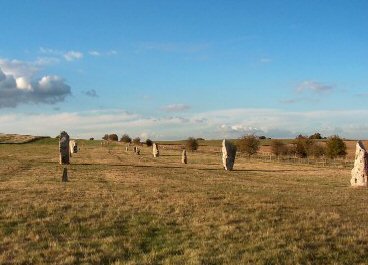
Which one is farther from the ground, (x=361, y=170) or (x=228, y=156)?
(x=228, y=156)

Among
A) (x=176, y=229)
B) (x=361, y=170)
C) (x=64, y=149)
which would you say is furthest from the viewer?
(x=64, y=149)

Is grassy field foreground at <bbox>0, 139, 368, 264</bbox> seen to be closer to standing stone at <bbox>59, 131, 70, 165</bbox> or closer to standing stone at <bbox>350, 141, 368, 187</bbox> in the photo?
standing stone at <bbox>350, 141, 368, 187</bbox>

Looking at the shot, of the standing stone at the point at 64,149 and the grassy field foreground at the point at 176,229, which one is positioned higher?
the standing stone at the point at 64,149

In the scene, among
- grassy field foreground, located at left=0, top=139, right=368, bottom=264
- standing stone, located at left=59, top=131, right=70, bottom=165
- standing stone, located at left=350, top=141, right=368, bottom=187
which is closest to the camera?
grassy field foreground, located at left=0, top=139, right=368, bottom=264

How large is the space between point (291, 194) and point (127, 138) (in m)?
162

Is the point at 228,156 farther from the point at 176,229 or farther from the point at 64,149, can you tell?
the point at 176,229

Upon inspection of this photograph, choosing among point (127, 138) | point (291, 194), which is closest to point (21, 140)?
point (127, 138)

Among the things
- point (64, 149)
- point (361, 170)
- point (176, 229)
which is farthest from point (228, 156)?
point (176, 229)

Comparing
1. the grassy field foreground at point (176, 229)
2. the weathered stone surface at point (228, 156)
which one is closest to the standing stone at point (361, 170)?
the grassy field foreground at point (176, 229)

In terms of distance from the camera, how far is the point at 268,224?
16484 millimetres

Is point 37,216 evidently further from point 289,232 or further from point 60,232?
point 289,232

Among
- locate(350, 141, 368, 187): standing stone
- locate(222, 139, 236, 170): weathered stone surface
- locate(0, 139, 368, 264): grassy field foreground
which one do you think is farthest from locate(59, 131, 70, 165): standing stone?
locate(350, 141, 368, 187): standing stone

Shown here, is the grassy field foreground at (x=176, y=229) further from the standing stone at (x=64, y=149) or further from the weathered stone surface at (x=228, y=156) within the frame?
the standing stone at (x=64, y=149)

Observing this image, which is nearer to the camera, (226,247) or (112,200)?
(226,247)
